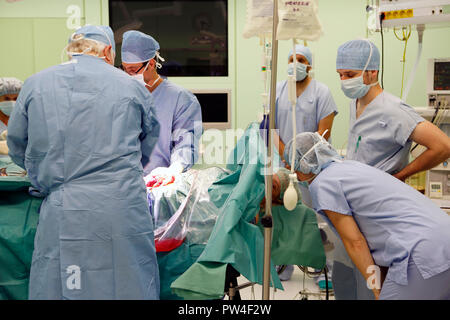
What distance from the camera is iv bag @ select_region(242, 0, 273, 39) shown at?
1.64 m

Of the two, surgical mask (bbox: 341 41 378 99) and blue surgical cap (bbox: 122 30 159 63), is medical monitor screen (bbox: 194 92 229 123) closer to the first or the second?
blue surgical cap (bbox: 122 30 159 63)

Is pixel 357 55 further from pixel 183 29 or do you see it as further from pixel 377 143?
pixel 183 29

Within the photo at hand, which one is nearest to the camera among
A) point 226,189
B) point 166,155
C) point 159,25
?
point 226,189

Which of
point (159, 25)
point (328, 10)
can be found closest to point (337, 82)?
point (328, 10)

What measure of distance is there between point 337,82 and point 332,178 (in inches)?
107

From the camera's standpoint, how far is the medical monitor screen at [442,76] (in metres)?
3.32

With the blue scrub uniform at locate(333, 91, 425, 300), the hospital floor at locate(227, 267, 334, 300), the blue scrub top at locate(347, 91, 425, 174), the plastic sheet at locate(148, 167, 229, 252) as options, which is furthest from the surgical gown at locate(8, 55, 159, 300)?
the hospital floor at locate(227, 267, 334, 300)

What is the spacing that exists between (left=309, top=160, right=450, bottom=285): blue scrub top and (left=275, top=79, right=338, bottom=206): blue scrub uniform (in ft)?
5.02

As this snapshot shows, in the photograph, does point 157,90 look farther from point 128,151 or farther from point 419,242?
point 419,242

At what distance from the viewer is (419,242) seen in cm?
175

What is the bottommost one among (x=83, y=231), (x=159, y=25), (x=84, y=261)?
(x=84, y=261)

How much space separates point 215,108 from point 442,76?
1869 mm

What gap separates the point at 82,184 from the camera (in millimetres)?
1830
